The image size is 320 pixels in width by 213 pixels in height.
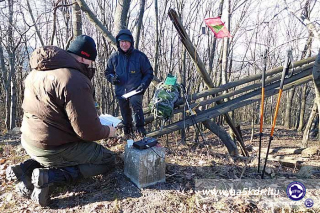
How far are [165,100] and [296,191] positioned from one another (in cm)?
250

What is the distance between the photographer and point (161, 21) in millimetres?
13398

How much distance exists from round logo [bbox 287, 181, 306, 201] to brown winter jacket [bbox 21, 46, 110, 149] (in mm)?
2442

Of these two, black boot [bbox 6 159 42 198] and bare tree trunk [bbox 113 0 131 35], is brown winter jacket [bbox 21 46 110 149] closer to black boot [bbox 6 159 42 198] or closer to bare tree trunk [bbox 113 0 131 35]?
black boot [bbox 6 159 42 198]

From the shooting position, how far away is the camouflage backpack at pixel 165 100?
4324 mm

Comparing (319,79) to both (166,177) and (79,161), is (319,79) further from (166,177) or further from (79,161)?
(79,161)

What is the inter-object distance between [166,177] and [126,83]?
201 centimetres

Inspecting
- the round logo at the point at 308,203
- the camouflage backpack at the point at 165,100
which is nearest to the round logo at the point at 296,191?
the round logo at the point at 308,203

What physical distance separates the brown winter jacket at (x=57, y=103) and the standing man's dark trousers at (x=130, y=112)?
1639mm

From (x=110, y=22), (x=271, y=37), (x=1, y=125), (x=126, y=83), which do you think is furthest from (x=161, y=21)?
(x=1, y=125)

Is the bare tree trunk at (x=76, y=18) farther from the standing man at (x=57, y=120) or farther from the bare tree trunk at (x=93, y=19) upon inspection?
the standing man at (x=57, y=120)

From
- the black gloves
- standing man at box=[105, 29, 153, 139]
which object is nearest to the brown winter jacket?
the black gloves

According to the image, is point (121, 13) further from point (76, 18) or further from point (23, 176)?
point (23, 176)

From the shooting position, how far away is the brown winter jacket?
7.93 ft

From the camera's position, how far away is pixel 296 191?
2.91 meters
